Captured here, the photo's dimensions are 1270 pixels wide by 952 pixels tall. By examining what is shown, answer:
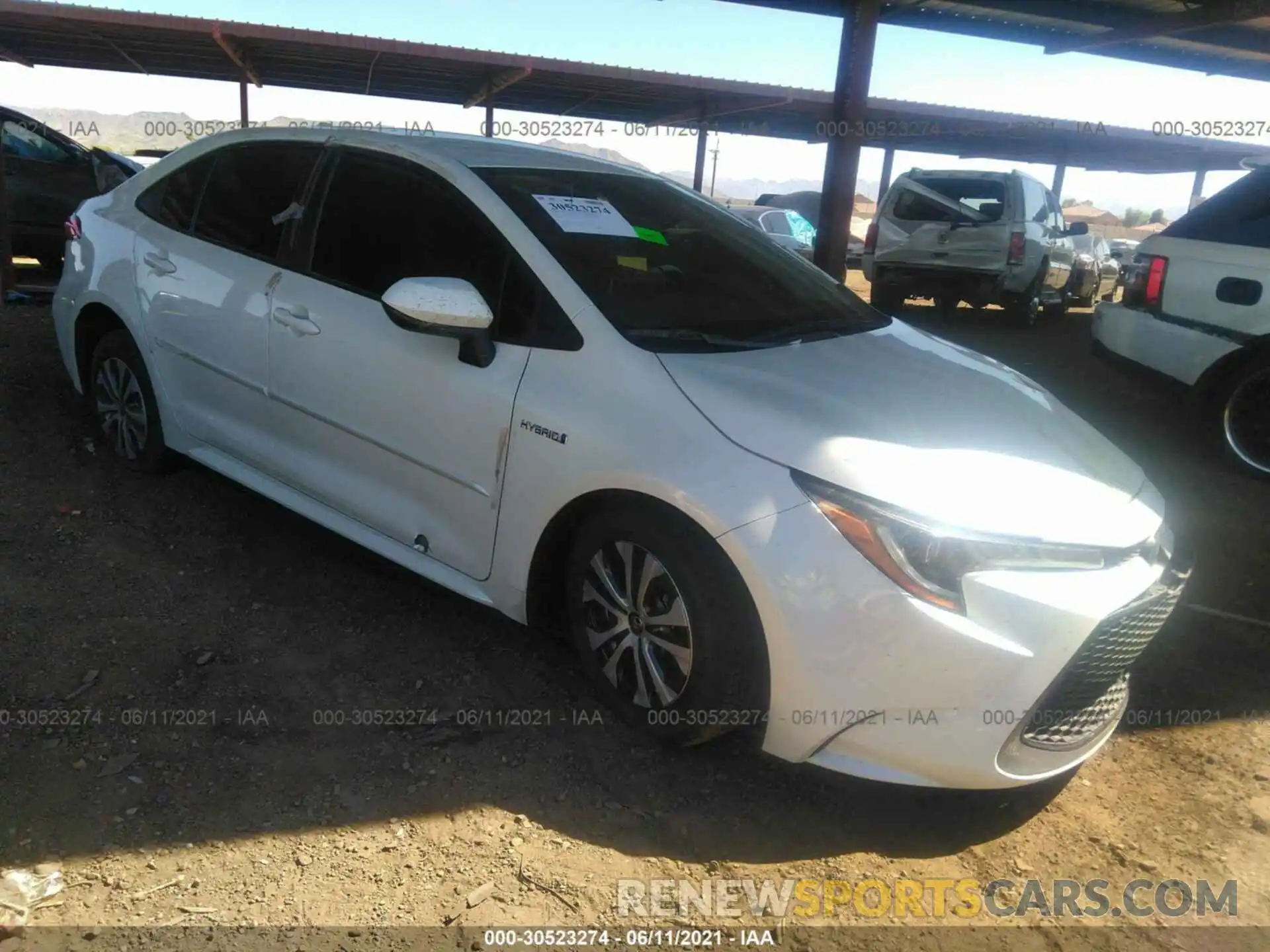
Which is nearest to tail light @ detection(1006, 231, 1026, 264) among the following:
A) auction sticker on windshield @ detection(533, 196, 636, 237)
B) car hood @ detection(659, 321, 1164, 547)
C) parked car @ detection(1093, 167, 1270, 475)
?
parked car @ detection(1093, 167, 1270, 475)

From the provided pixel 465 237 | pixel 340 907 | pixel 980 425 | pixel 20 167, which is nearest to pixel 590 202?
pixel 465 237

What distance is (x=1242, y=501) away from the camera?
4.97m

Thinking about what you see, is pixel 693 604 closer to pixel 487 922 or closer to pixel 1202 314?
pixel 487 922

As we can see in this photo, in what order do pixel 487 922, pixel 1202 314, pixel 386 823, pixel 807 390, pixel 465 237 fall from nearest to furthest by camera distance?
pixel 487 922
pixel 386 823
pixel 807 390
pixel 465 237
pixel 1202 314

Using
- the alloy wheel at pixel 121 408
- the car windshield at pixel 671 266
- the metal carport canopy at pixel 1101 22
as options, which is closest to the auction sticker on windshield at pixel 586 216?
the car windshield at pixel 671 266

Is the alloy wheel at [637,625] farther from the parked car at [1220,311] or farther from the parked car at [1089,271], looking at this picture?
the parked car at [1089,271]

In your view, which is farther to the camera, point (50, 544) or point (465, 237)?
point (50, 544)

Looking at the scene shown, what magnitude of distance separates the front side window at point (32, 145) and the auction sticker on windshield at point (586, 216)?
8.37 m

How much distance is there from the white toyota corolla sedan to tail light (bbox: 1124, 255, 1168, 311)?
273 centimetres

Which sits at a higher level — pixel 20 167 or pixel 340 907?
pixel 20 167

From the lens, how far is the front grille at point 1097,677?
7.56 ft

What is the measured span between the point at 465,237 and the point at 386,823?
5.89 ft

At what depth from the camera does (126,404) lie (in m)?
4.24

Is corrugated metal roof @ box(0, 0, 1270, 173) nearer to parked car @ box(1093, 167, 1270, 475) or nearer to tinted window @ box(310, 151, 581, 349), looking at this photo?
parked car @ box(1093, 167, 1270, 475)
